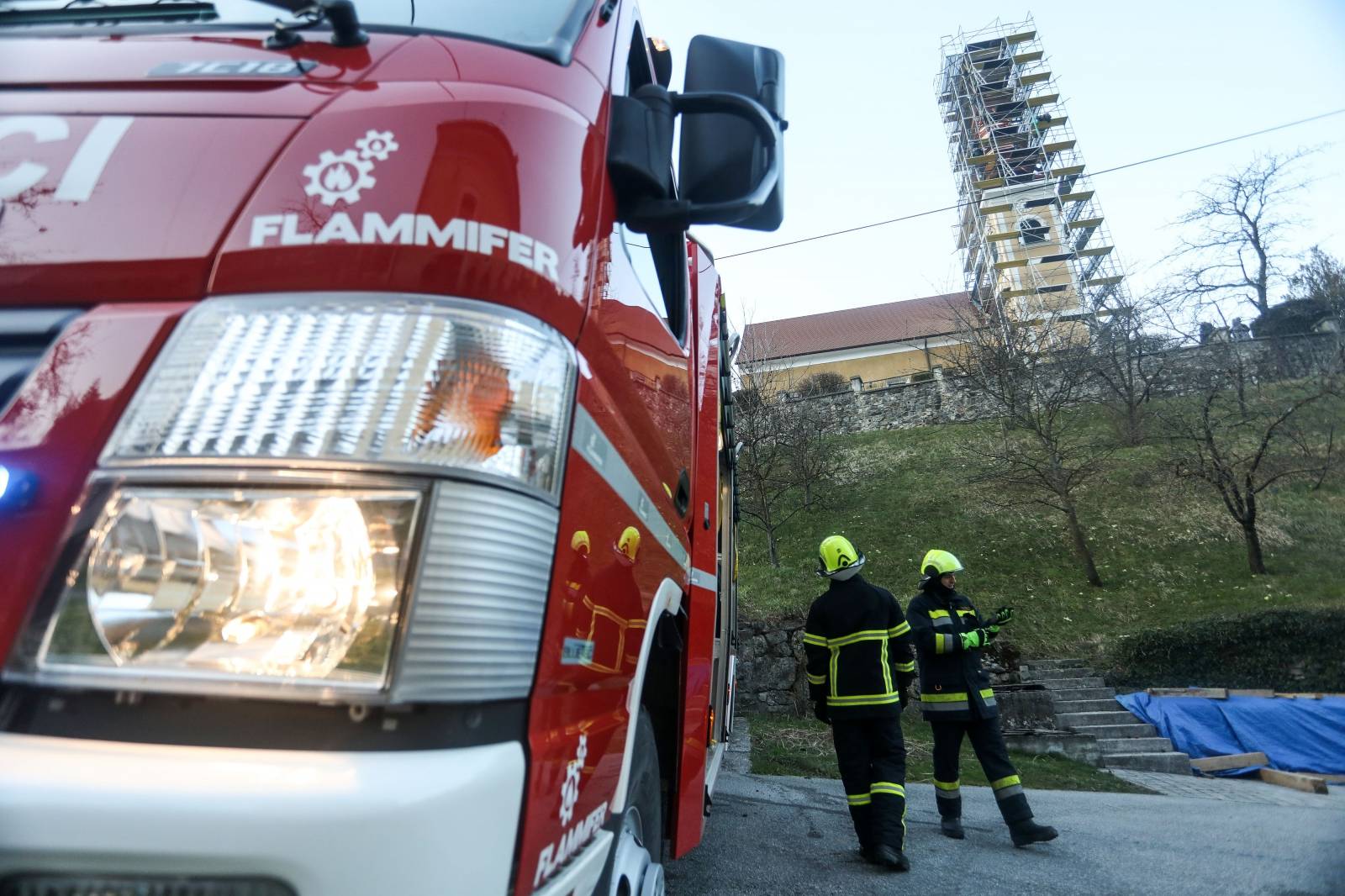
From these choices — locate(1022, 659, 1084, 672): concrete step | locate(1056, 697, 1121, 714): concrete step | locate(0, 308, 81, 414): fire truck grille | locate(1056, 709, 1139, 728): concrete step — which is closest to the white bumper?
locate(0, 308, 81, 414): fire truck grille

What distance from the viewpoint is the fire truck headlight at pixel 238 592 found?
33.7 inches

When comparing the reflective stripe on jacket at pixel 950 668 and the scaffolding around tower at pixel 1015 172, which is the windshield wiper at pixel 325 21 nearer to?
the reflective stripe on jacket at pixel 950 668

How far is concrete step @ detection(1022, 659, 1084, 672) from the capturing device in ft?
43.4

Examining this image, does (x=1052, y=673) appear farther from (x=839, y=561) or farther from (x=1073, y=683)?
(x=839, y=561)

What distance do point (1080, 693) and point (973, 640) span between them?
25.9 feet

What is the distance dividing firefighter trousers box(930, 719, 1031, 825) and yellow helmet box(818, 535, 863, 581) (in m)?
1.50

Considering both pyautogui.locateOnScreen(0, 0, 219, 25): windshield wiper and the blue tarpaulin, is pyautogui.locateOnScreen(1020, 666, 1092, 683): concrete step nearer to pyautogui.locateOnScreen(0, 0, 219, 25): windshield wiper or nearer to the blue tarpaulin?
the blue tarpaulin

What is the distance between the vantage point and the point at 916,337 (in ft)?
147

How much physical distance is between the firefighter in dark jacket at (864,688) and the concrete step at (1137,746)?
22.3ft

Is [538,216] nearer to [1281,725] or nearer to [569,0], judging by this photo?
[569,0]

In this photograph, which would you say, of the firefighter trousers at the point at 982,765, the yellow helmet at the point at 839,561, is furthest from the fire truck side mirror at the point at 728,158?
the firefighter trousers at the point at 982,765

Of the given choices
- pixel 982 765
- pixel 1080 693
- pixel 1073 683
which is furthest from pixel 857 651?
pixel 1073 683

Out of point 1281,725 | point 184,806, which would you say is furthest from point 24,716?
point 1281,725

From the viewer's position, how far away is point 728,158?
5.64 ft
